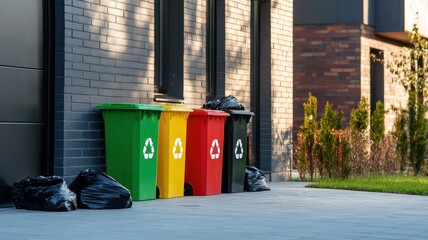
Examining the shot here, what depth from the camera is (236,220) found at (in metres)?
10.8

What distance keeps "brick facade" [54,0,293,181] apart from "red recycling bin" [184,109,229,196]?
84 cm

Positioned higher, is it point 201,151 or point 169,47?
point 169,47

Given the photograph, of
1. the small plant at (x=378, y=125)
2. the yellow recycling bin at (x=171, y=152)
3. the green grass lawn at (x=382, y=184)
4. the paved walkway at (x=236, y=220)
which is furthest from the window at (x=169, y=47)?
the small plant at (x=378, y=125)

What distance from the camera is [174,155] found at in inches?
546

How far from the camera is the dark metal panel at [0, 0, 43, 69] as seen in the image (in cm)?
1239

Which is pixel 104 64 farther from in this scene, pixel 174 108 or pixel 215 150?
pixel 215 150

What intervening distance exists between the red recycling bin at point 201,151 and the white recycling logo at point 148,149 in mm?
1220

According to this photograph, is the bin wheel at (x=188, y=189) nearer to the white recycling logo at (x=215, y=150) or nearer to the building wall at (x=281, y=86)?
the white recycling logo at (x=215, y=150)

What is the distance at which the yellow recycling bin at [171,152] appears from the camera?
1374 cm

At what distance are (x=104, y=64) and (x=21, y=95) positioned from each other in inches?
59.5

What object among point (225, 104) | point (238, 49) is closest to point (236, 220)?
point (225, 104)

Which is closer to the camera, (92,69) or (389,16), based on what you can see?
(92,69)

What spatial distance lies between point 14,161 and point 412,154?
10.6 m

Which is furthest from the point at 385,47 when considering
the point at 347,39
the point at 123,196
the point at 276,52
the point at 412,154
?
the point at 123,196
